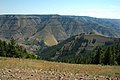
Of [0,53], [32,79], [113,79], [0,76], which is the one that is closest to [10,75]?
[0,76]

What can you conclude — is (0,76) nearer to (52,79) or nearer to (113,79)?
(52,79)

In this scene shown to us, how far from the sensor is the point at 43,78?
75.5 feet

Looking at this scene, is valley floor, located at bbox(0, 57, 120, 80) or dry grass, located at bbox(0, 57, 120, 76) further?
dry grass, located at bbox(0, 57, 120, 76)

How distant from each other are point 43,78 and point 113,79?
6.42m

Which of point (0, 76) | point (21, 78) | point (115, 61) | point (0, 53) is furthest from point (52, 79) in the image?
point (0, 53)

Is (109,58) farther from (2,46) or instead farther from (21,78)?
(21,78)

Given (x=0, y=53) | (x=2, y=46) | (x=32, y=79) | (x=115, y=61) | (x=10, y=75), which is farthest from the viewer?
(x=2, y=46)

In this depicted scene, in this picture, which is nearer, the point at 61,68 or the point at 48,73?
the point at 48,73

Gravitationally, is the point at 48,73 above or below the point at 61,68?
above

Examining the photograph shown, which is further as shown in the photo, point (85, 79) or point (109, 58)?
point (109, 58)

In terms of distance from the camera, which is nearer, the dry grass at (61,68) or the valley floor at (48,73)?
the valley floor at (48,73)

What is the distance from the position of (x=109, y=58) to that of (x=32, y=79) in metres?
67.6

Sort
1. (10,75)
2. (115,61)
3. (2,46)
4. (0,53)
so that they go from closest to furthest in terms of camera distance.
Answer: (10,75) < (115,61) < (0,53) < (2,46)

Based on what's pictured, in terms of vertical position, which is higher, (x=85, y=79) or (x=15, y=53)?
(x=85, y=79)
